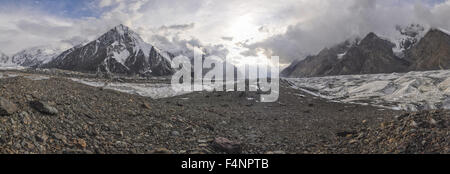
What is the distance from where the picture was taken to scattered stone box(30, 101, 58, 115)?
9562 millimetres

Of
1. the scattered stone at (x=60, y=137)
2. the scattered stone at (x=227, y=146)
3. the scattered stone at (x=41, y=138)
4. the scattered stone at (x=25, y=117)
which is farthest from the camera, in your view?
the scattered stone at (x=227, y=146)

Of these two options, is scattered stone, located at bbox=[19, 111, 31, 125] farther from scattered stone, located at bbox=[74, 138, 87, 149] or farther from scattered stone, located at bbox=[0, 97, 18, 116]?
scattered stone, located at bbox=[74, 138, 87, 149]

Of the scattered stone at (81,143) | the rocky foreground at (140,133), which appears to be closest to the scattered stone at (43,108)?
the rocky foreground at (140,133)

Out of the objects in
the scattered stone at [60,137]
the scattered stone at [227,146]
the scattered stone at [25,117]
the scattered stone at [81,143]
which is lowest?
the scattered stone at [227,146]

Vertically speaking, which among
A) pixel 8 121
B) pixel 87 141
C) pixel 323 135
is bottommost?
pixel 323 135

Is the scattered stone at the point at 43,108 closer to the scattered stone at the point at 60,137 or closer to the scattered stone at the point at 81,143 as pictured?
the scattered stone at the point at 60,137

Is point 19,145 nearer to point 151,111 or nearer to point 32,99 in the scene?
point 32,99

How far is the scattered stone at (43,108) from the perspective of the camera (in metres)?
9.56

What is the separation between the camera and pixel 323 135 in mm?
13461

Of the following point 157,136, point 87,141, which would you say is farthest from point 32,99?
point 157,136

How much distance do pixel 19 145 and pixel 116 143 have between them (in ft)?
9.12

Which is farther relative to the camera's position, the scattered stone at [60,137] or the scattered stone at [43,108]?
the scattered stone at [43,108]
